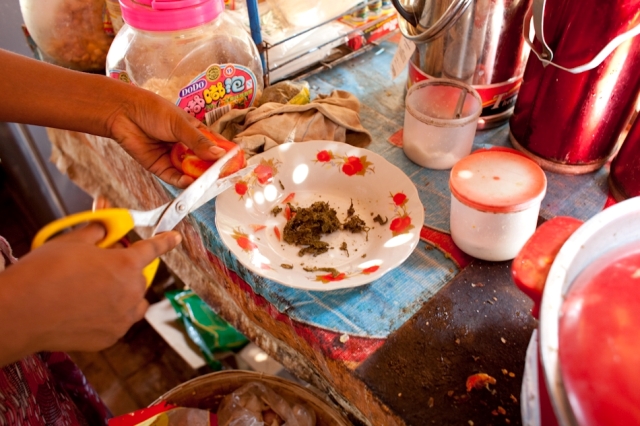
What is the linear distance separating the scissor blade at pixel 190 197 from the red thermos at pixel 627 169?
2.07 ft

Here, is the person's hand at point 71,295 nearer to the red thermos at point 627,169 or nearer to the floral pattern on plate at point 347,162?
the floral pattern on plate at point 347,162

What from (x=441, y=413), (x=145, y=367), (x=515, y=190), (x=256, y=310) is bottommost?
(x=145, y=367)

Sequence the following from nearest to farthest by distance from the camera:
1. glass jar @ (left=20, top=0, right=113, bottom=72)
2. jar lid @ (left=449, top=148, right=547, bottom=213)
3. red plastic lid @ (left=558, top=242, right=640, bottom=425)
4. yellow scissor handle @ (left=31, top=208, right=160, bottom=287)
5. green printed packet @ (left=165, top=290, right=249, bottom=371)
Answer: red plastic lid @ (left=558, top=242, right=640, bottom=425) → yellow scissor handle @ (left=31, top=208, right=160, bottom=287) → jar lid @ (left=449, top=148, right=547, bottom=213) → glass jar @ (left=20, top=0, right=113, bottom=72) → green printed packet @ (left=165, top=290, right=249, bottom=371)

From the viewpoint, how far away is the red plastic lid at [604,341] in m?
0.38

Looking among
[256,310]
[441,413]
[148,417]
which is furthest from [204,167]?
[441,413]

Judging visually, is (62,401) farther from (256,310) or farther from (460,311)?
(460,311)

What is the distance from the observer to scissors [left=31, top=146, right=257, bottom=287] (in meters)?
0.55

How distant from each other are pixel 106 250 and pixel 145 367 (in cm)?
119

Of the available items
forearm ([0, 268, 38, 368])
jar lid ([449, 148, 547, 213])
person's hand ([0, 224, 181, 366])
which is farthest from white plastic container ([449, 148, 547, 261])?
forearm ([0, 268, 38, 368])

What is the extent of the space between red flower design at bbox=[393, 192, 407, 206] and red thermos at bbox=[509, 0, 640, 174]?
279 millimetres

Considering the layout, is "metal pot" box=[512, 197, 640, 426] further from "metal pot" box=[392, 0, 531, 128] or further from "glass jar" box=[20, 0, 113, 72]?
"glass jar" box=[20, 0, 113, 72]

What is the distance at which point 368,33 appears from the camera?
3.91 feet

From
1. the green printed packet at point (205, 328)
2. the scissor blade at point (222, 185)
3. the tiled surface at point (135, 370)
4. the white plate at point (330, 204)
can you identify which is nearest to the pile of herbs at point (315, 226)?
the white plate at point (330, 204)

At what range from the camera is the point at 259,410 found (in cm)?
85
